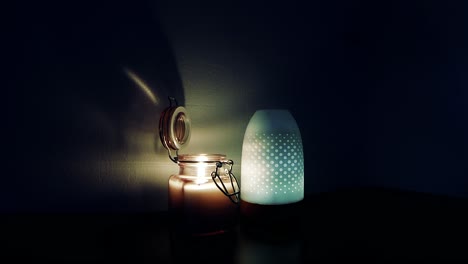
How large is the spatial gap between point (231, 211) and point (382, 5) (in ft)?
2.92

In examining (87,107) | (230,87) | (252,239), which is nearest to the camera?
(252,239)

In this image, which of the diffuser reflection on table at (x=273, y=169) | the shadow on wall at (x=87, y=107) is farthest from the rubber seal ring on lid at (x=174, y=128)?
the diffuser reflection on table at (x=273, y=169)

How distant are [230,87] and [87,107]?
347 mm

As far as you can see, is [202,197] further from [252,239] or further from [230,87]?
[230,87]

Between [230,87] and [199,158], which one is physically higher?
[230,87]

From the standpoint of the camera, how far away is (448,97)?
3.31 ft

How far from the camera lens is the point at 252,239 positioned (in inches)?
23.8

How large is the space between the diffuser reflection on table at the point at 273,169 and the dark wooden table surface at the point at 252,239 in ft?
0.12

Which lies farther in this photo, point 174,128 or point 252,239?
point 174,128

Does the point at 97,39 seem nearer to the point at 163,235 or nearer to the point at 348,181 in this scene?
the point at 163,235

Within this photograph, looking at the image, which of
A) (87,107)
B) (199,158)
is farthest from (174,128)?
(87,107)

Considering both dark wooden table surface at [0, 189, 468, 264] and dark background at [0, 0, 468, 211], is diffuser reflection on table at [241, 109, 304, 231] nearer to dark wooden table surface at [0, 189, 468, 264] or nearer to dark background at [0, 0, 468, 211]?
dark wooden table surface at [0, 189, 468, 264]

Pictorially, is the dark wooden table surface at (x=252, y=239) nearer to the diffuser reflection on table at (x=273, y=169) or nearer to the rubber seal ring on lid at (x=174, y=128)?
the diffuser reflection on table at (x=273, y=169)

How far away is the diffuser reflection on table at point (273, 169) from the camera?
0.66m
